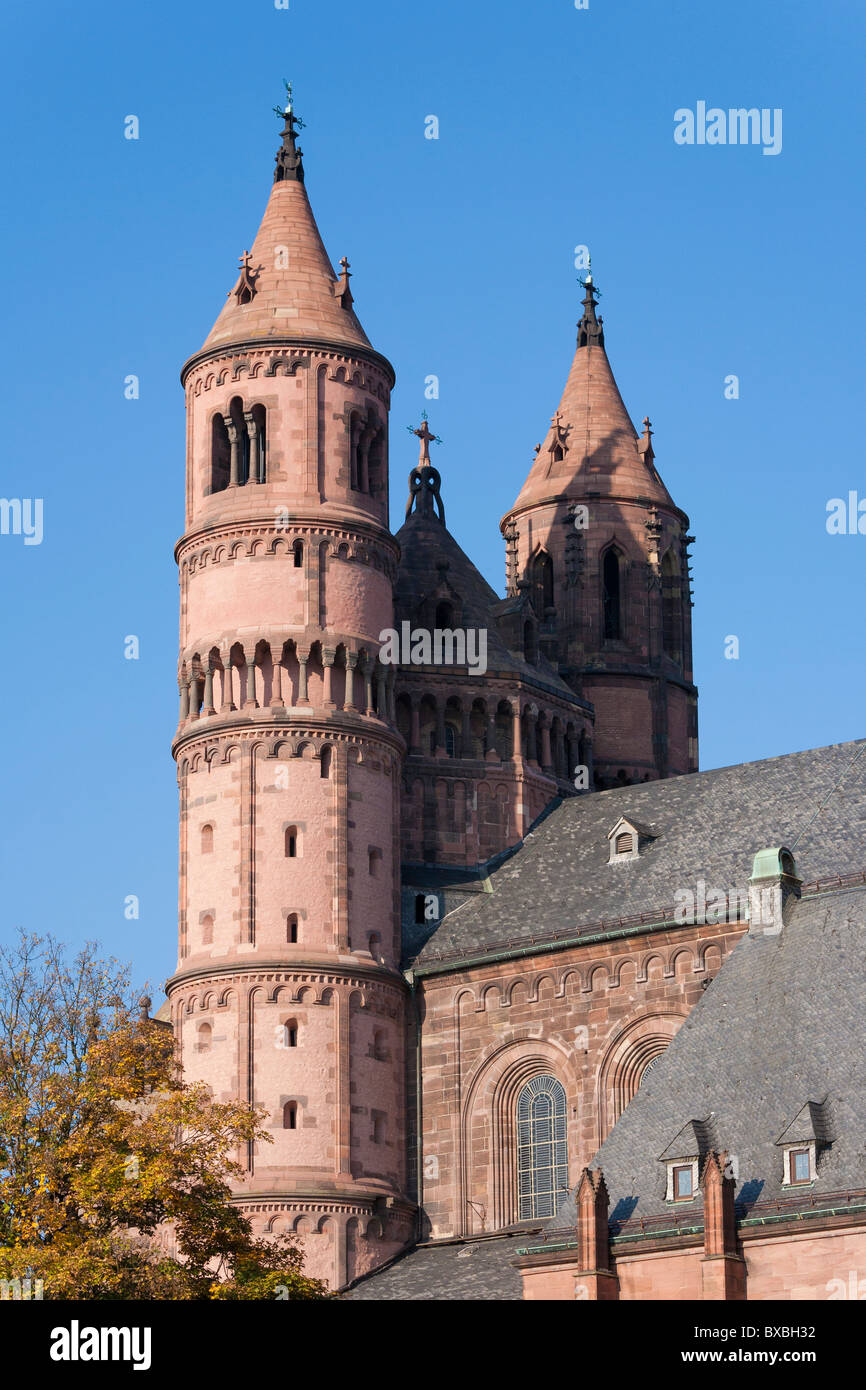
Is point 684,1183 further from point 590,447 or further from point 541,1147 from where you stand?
point 590,447

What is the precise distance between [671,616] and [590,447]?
7510 mm

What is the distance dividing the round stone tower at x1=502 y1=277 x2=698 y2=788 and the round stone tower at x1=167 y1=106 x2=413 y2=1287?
660 inches

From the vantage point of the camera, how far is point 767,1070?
6588 cm

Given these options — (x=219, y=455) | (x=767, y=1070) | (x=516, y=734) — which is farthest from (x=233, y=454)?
(x=767, y=1070)

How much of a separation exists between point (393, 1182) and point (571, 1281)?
1828cm

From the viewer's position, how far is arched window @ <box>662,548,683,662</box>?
105 meters

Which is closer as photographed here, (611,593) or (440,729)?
(440,729)

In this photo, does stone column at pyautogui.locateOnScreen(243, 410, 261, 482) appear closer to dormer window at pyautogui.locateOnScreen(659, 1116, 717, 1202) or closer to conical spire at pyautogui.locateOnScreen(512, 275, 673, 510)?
conical spire at pyautogui.locateOnScreen(512, 275, 673, 510)

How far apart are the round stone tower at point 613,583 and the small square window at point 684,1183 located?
37415mm

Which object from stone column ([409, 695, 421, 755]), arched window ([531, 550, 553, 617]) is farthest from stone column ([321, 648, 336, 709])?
arched window ([531, 550, 553, 617])

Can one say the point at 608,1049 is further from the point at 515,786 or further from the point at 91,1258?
the point at 91,1258

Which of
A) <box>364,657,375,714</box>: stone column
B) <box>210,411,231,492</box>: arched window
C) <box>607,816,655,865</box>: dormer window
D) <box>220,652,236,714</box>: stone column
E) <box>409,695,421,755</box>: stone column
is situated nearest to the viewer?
<box>220,652,236,714</box>: stone column
